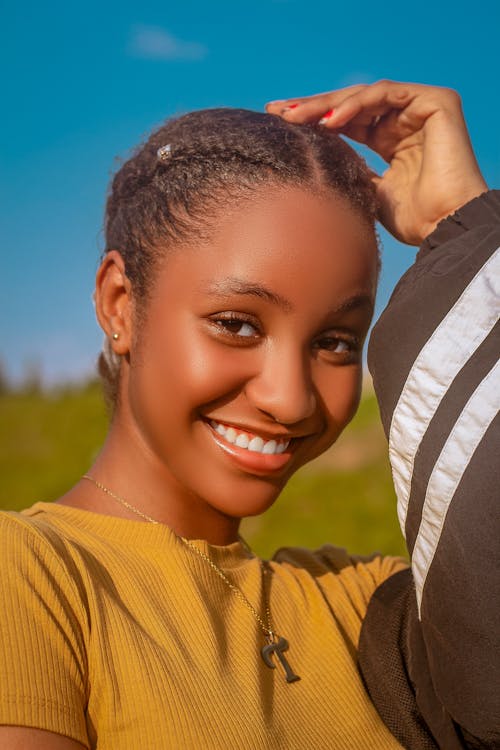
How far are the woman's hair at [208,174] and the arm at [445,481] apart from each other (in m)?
0.39

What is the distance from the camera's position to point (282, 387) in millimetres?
1740

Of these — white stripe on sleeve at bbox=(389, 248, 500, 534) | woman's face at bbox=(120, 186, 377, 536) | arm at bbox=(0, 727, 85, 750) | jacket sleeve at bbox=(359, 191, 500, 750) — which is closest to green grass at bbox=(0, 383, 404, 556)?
woman's face at bbox=(120, 186, 377, 536)

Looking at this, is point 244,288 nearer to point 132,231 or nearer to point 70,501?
point 132,231

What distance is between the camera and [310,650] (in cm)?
183

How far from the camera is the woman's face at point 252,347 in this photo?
175 centimetres

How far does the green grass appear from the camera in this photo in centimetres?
514

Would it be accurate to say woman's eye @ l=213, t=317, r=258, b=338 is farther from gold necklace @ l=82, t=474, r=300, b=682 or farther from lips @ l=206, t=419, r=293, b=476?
gold necklace @ l=82, t=474, r=300, b=682

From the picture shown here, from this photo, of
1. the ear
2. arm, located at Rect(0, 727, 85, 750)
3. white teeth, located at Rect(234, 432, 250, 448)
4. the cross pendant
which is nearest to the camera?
arm, located at Rect(0, 727, 85, 750)

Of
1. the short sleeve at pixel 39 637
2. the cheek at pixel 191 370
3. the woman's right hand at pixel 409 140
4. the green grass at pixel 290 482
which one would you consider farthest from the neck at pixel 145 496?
the green grass at pixel 290 482

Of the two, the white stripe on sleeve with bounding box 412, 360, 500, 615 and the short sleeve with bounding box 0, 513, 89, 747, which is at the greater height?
the white stripe on sleeve with bounding box 412, 360, 500, 615

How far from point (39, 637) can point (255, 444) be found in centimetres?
62

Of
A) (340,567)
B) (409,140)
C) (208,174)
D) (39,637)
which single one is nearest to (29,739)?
(39,637)

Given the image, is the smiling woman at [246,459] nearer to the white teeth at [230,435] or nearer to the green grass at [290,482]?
the white teeth at [230,435]

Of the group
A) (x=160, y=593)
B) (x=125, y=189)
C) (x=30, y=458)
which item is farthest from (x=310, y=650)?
(x=30, y=458)
